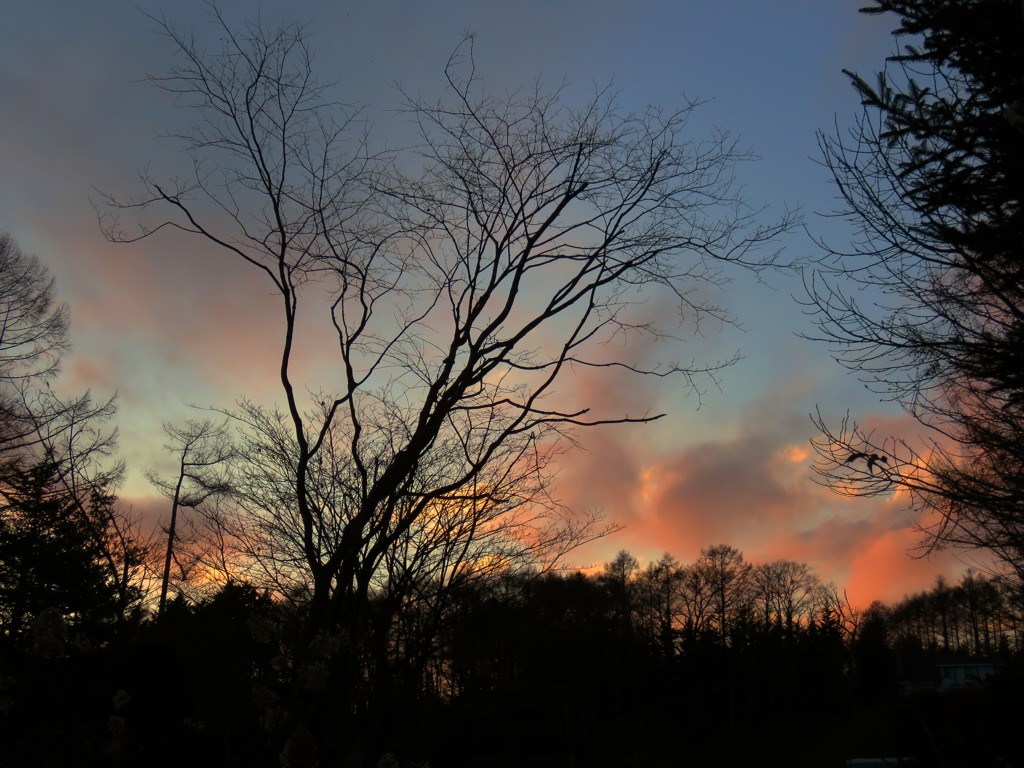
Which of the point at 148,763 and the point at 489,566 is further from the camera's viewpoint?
the point at 148,763

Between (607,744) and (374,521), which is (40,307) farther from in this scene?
(607,744)

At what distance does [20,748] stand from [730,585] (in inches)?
2011

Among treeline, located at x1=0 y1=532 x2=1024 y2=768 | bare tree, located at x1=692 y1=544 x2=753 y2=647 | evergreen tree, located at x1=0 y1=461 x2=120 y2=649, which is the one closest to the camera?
treeline, located at x1=0 y1=532 x2=1024 y2=768

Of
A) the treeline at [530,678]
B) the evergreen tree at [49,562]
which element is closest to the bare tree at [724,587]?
the treeline at [530,678]

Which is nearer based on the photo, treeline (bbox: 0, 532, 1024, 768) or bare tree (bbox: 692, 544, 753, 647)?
treeline (bbox: 0, 532, 1024, 768)

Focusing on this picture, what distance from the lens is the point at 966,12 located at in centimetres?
587

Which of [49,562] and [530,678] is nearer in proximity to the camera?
[49,562]

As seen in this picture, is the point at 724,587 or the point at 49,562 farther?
the point at 724,587

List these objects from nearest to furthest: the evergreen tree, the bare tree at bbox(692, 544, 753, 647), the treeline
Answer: the treeline → the evergreen tree → the bare tree at bbox(692, 544, 753, 647)

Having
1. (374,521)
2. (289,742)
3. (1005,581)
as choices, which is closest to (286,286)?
(374,521)

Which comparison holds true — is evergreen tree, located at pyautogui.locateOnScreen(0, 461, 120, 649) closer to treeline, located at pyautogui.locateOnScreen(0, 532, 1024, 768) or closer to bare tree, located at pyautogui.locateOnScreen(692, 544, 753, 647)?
treeline, located at pyautogui.locateOnScreen(0, 532, 1024, 768)

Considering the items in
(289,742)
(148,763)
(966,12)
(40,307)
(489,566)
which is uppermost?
(40,307)

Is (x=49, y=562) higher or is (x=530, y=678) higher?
(x=49, y=562)

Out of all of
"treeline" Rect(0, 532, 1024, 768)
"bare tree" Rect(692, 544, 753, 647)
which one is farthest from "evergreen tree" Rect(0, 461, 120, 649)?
"bare tree" Rect(692, 544, 753, 647)
